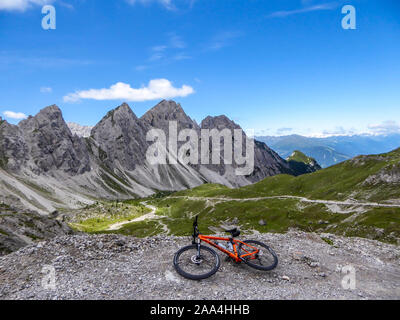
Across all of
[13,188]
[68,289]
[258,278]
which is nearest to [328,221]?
[258,278]

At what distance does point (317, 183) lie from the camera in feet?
491

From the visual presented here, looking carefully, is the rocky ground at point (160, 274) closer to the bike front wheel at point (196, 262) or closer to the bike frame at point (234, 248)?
the bike front wheel at point (196, 262)

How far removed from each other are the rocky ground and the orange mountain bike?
459 mm

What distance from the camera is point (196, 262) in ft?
50.4

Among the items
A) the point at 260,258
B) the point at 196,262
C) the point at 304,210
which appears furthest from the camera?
the point at 304,210

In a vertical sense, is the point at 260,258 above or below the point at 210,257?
below

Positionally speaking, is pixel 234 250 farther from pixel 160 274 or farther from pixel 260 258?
pixel 160 274

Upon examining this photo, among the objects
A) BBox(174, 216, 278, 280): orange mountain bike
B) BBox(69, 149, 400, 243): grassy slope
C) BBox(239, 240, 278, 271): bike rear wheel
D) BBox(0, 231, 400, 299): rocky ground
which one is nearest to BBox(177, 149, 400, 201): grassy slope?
BBox(69, 149, 400, 243): grassy slope

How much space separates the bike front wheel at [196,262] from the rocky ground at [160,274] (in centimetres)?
41

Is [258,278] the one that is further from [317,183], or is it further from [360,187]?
[317,183]

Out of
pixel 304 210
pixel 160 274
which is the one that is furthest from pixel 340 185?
pixel 160 274

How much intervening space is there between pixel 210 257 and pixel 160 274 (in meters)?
3.31

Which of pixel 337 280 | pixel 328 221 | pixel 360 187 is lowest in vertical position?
pixel 328 221
